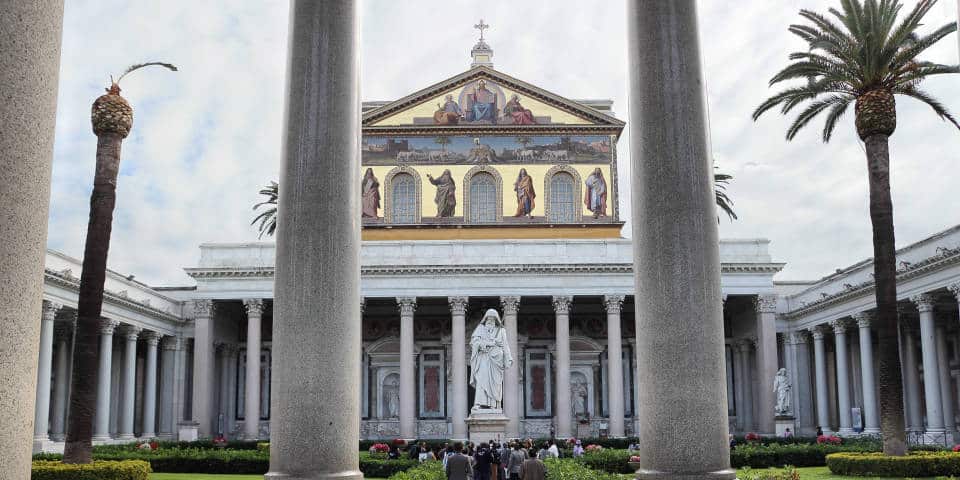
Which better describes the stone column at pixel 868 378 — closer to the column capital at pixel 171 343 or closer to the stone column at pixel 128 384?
the stone column at pixel 128 384

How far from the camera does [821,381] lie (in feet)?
161

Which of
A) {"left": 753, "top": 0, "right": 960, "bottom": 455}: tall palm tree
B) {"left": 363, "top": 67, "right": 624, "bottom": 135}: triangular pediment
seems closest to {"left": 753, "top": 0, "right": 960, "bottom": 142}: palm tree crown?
{"left": 753, "top": 0, "right": 960, "bottom": 455}: tall palm tree

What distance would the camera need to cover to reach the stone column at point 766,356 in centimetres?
4731

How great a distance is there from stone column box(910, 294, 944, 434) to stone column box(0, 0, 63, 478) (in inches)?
1506

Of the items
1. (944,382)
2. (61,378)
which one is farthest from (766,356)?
(61,378)

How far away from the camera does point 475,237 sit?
54031 mm

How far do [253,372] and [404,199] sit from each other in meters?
13.1

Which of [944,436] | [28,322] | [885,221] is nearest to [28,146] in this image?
[28,322]

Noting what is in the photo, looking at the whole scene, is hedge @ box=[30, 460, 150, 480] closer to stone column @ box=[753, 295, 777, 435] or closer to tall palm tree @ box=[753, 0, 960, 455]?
tall palm tree @ box=[753, 0, 960, 455]

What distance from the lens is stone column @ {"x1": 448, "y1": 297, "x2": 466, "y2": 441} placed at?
46750mm

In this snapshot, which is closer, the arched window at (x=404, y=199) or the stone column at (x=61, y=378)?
the stone column at (x=61, y=378)

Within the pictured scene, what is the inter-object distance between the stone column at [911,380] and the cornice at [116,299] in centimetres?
3579

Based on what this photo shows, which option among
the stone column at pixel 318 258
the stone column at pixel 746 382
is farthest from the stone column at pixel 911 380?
the stone column at pixel 318 258

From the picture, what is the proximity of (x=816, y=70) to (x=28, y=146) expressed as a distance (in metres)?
26.0
